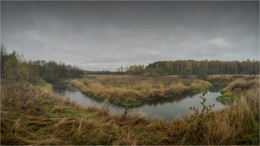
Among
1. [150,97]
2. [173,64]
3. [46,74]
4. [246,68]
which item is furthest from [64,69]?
[246,68]

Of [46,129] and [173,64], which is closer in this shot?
[46,129]

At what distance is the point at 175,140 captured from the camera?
2594mm

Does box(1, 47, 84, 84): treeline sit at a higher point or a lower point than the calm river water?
higher

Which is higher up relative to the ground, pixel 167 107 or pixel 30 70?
pixel 30 70

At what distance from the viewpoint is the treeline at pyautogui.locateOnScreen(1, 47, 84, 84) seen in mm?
6805

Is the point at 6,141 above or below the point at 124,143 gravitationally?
above

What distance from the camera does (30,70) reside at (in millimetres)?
14445

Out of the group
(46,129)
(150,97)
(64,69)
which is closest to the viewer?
(46,129)

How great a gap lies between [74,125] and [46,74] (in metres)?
40.3

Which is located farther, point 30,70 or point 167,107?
point 30,70

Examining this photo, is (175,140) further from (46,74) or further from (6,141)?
(46,74)

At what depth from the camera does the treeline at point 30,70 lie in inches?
268

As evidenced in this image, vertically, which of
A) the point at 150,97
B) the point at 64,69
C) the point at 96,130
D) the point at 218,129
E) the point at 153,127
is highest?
the point at 64,69

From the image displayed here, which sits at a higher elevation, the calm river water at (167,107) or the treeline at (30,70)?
the treeline at (30,70)
